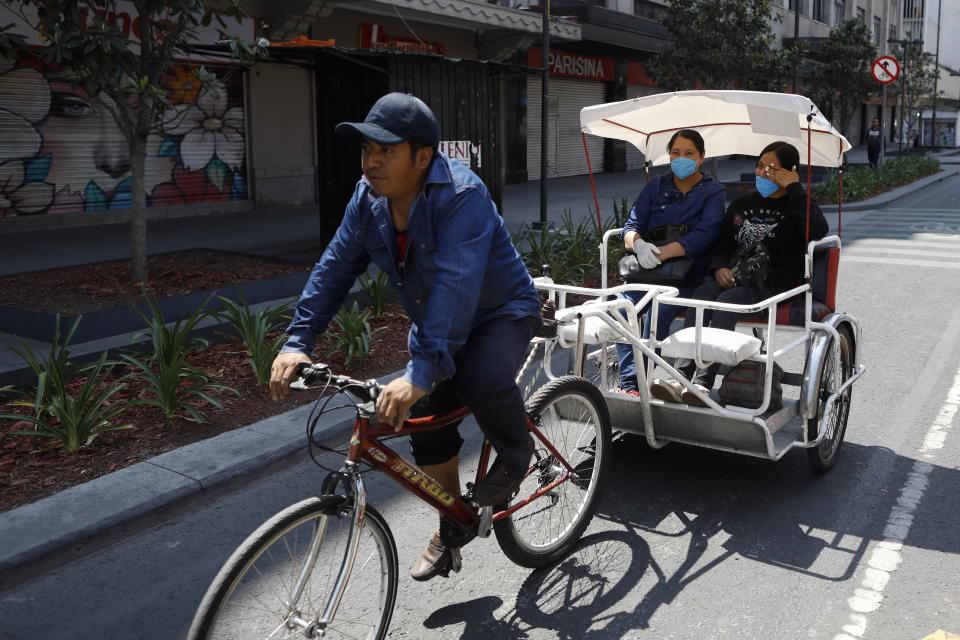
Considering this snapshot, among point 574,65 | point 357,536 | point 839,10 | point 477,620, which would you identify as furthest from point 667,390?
point 839,10

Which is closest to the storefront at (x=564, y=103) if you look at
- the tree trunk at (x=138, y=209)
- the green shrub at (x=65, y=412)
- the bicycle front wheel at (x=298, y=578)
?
the tree trunk at (x=138, y=209)

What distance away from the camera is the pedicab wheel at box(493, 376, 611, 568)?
3.65m

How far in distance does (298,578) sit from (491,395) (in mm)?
856

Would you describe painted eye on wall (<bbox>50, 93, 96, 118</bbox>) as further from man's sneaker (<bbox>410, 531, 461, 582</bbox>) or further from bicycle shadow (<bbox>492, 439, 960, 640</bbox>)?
man's sneaker (<bbox>410, 531, 461, 582</bbox>)

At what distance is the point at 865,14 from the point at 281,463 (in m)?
62.7

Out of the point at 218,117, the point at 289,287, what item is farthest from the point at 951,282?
the point at 218,117

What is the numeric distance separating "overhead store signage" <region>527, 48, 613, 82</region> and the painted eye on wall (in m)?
14.2

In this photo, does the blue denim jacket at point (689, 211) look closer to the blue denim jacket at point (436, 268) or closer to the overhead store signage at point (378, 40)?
the blue denim jacket at point (436, 268)

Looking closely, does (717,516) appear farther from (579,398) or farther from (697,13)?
(697,13)

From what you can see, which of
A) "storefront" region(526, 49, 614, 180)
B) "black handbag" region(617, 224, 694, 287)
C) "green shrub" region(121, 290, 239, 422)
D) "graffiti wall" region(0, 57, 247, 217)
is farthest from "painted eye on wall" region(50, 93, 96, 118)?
"storefront" region(526, 49, 614, 180)

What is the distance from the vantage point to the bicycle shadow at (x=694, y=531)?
351 centimetres

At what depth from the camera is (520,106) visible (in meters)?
26.6

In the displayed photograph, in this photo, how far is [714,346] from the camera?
4211mm

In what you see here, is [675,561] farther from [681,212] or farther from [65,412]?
[65,412]
